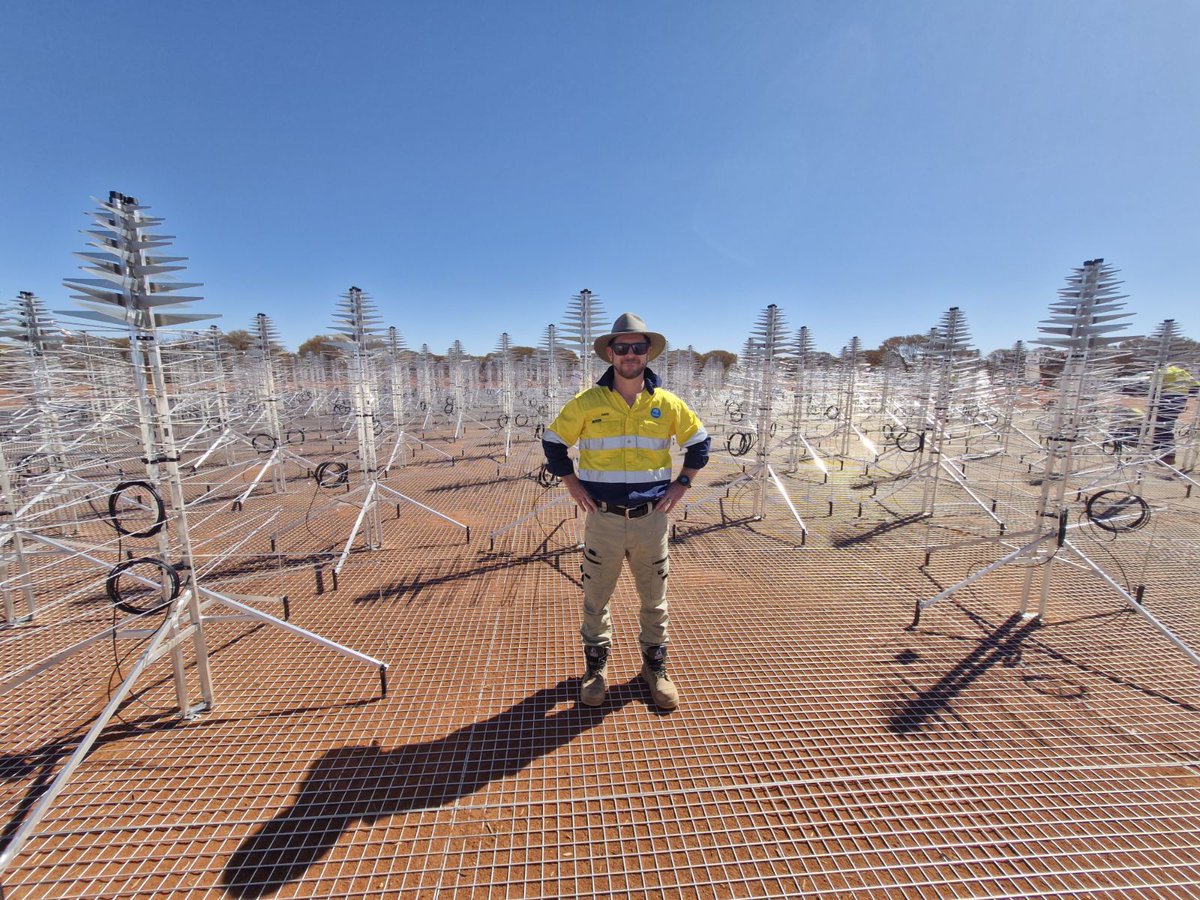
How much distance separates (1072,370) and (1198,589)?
3.52 metres

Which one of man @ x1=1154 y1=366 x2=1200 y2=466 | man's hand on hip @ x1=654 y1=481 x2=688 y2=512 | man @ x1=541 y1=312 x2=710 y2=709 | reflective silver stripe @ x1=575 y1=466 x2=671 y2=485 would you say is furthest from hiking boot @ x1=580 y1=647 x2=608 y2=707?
man @ x1=1154 y1=366 x2=1200 y2=466

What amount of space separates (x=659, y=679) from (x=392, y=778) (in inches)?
70.7

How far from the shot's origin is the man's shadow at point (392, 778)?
7.68 feet

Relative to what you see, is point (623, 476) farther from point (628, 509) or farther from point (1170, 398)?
point (1170, 398)

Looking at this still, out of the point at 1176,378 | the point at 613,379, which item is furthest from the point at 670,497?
the point at 1176,378

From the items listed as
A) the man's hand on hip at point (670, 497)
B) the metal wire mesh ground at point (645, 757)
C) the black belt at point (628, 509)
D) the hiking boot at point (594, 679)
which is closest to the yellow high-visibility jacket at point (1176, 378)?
the metal wire mesh ground at point (645, 757)

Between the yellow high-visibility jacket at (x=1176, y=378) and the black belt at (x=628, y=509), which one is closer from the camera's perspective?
the black belt at (x=628, y=509)

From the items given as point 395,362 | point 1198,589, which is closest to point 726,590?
point 1198,589

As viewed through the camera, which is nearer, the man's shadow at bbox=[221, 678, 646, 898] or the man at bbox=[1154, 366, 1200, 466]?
the man's shadow at bbox=[221, 678, 646, 898]

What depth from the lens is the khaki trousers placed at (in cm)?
334

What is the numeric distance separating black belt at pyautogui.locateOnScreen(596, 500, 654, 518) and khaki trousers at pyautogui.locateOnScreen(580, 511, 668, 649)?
0.09ft

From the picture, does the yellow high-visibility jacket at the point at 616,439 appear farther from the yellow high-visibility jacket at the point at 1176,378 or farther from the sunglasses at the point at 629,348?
the yellow high-visibility jacket at the point at 1176,378

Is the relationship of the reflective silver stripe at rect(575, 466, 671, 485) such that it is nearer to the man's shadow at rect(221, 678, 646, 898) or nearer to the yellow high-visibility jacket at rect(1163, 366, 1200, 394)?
the man's shadow at rect(221, 678, 646, 898)

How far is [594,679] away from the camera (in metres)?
3.46
